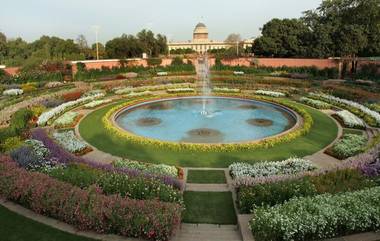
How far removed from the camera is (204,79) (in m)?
32.5

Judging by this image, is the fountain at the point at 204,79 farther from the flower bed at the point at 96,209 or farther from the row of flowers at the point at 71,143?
the flower bed at the point at 96,209

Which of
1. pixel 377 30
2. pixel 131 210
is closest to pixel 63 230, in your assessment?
pixel 131 210

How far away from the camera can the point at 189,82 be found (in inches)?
1220

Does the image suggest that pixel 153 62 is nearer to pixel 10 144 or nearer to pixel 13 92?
pixel 13 92

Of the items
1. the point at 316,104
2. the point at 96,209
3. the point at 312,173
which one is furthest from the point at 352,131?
the point at 96,209

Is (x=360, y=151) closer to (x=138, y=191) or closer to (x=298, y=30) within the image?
(x=138, y=191)

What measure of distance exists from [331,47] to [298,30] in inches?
263

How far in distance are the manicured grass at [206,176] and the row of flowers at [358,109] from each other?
935cm

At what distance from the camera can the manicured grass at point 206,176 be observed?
963 cm

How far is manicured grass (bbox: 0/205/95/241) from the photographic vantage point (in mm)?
5828

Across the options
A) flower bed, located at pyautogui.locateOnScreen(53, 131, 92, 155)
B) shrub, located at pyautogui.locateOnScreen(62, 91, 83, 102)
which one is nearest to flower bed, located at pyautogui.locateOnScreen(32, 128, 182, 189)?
flower bed, located at pyautogui.locateOnScreen(53, 131, 92, 155)

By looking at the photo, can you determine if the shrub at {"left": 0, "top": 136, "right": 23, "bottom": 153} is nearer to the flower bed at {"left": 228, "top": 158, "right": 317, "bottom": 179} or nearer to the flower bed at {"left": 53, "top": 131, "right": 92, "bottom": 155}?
the flower bed at {"left": 53, "top": 131, "right": 92, "bottom": 155}

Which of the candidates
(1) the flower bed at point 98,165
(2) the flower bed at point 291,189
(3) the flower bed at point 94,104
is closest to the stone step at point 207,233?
(2) the flower bed at point 291,189

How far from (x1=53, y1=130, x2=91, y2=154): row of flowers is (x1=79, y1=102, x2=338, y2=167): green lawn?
0.61m
